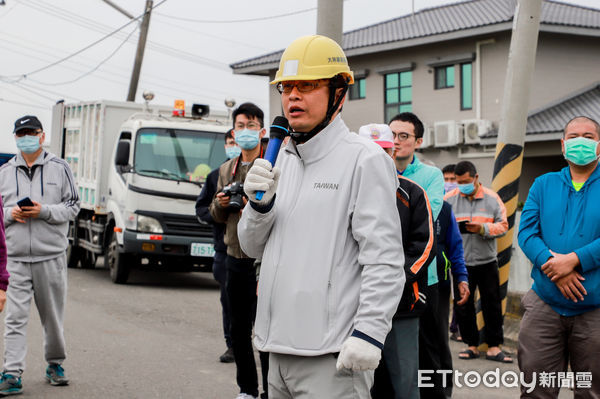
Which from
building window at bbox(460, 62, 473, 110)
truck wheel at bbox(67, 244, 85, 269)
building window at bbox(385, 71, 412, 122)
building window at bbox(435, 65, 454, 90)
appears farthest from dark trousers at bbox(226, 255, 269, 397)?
building window at bbox(385, 71, 412, 122)

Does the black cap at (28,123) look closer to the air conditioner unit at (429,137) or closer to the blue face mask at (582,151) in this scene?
the blue face mask at (582,151)

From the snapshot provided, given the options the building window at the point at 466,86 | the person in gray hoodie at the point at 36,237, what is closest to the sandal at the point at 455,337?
the person in gray hoodie at the point at 36,237

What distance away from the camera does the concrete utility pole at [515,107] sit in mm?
8812

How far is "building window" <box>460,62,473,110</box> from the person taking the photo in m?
22.7

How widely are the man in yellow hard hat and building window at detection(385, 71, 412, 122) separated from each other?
70.1ft

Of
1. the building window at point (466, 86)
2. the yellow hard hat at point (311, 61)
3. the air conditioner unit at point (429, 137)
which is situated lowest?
the yellow hard hat at point (311, 61)

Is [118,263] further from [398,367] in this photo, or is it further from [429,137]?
[429,137]

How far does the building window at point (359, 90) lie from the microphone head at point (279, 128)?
22.8m

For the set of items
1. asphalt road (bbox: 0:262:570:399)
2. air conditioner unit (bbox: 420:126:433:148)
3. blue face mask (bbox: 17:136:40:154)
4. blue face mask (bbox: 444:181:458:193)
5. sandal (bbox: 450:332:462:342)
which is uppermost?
air conditioner unit (bbox: 420:126:433:148)

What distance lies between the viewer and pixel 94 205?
A: 49.3 feet

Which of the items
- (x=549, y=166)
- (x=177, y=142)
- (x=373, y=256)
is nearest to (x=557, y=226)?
(x=373, y=256)

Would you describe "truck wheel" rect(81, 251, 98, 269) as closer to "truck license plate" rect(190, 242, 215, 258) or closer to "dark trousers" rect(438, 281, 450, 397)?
"truck license plate" rect(190, 242, 215, 258)

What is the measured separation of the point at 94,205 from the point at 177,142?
284cm

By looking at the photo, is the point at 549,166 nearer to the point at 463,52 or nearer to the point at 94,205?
the point at 463,52
